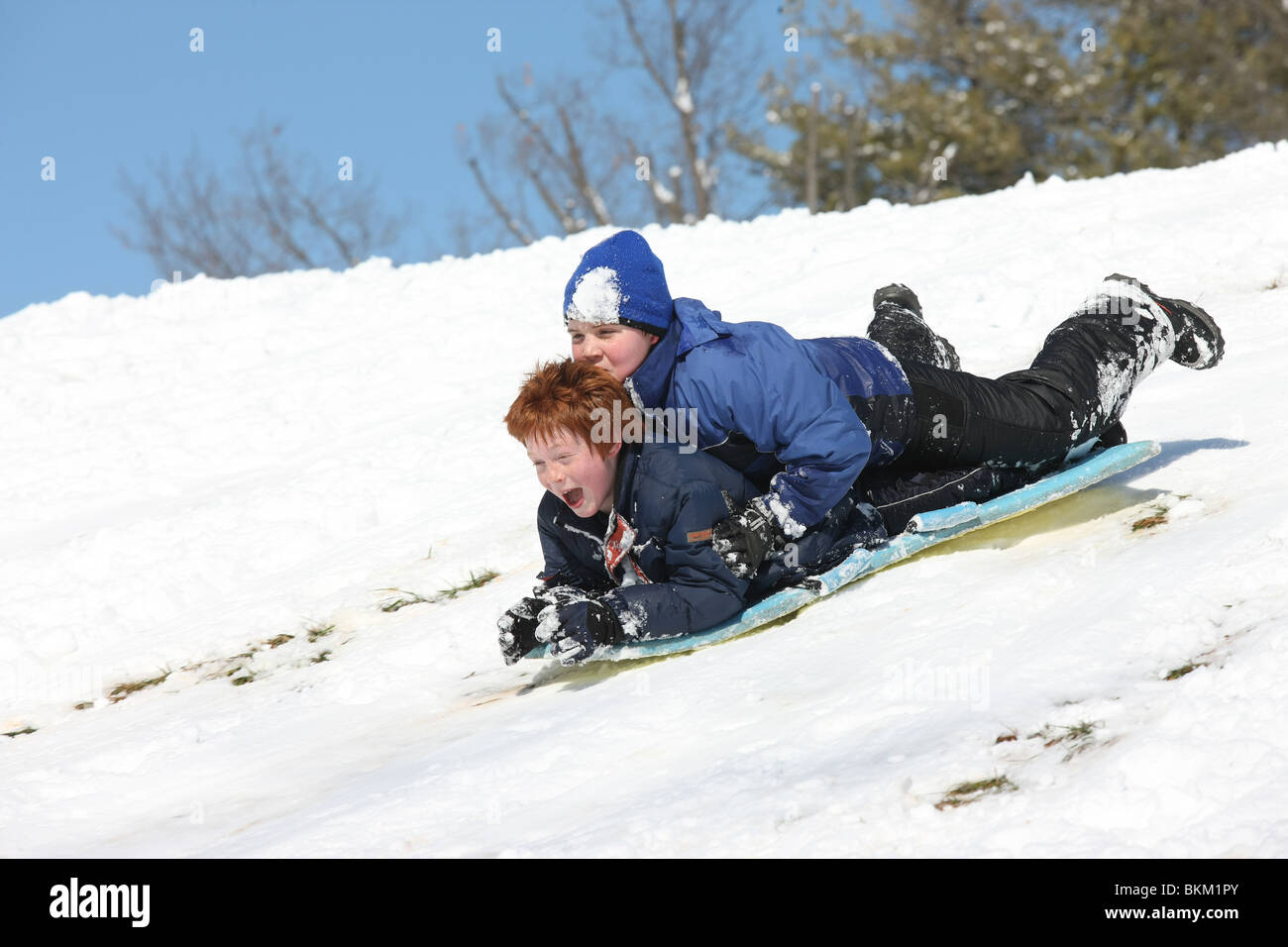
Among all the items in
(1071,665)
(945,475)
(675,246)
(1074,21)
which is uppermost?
(1074,21)

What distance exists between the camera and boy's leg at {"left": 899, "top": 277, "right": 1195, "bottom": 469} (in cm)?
373

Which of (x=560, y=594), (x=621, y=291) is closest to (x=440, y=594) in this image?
(x=560, y=594)

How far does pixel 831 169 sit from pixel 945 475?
17508 millimetres

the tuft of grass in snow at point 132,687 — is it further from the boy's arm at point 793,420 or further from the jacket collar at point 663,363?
the boy's arm at point 793,420

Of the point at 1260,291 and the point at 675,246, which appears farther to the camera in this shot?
the point at 675,246

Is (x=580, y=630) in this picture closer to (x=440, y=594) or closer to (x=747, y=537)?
(x=747, y=537)

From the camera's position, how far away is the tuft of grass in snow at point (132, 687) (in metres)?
4.37

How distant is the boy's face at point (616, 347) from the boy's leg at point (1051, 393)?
2.65 feet

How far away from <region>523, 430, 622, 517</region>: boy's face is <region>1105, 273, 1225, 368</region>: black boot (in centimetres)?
181

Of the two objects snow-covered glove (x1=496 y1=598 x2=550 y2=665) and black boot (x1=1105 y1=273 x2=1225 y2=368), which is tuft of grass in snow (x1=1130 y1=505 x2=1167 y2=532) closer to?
black boot (x1=1105 y1=273 x2=1225 y2=368)

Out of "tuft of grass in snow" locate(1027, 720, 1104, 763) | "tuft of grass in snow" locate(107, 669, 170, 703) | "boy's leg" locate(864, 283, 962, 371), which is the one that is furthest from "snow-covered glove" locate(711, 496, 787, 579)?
"tuft of grass in snow" locate(107, 669, 170, 703)

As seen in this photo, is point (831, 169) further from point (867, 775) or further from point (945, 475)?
point (867, 775)

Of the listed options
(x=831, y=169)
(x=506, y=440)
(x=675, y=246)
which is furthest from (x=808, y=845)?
(x=831, y=169)

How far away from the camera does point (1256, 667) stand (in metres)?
2.42
